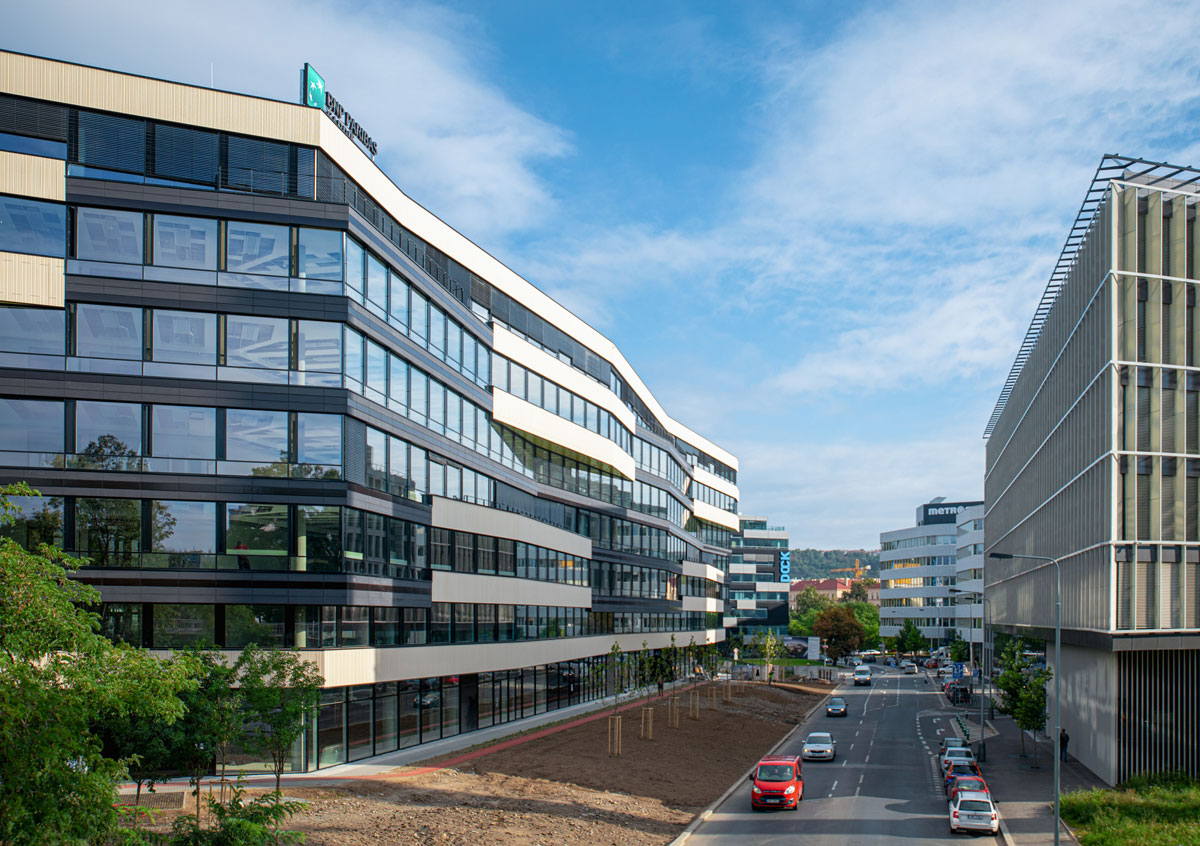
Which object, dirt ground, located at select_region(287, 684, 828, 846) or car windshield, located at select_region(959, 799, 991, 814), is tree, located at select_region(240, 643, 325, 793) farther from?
car windshield, located at select_region(959, 799, 991, 814)

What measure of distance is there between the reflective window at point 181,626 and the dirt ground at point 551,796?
6685 millimetres

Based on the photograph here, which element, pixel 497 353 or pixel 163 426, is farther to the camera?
pixel 497 353

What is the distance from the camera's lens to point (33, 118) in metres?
36.8

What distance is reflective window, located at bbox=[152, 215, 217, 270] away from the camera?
37.8 metres

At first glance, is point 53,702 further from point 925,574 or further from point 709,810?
point 925,574

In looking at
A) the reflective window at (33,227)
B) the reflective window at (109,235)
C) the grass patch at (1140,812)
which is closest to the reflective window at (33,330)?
the reflective window at (33,227)

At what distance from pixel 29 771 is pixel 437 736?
3614cm

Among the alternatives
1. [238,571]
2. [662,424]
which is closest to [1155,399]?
[238,571]

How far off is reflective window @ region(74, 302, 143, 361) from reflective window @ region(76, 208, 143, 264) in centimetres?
179

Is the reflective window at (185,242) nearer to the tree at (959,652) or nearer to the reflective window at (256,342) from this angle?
the reflective window at (256,342)

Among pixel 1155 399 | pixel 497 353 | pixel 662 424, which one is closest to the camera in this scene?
pixel 1155 399

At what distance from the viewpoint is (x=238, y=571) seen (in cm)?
3744

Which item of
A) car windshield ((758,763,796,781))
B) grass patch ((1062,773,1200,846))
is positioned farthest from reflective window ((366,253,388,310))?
grass patch ((1062,773,1200,846))

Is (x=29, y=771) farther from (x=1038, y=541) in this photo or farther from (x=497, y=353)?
(x=1038, y=541)
